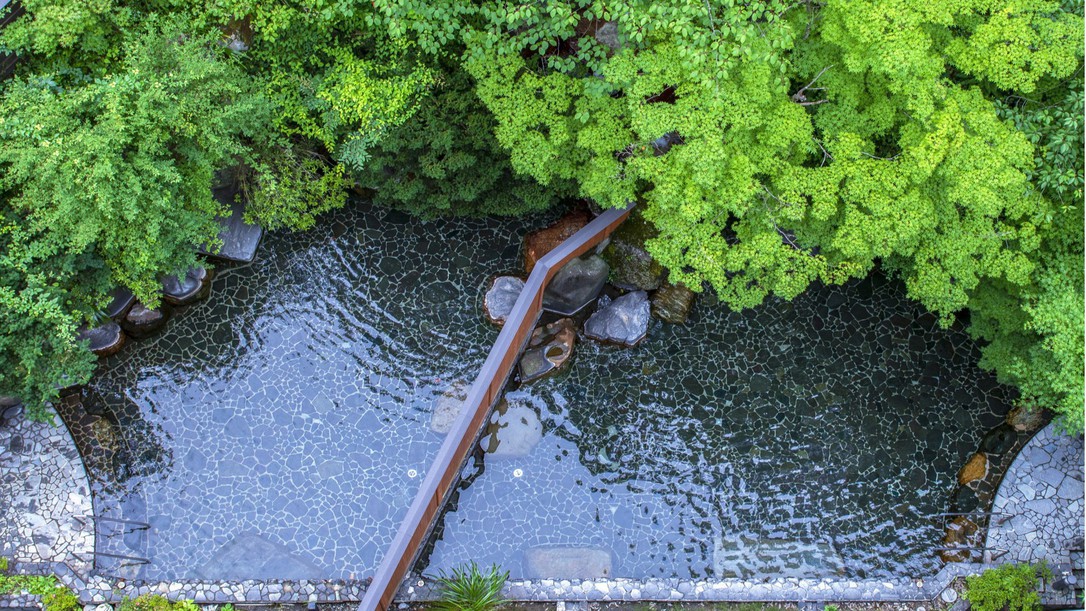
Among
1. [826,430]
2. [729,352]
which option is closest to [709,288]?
[729,352]

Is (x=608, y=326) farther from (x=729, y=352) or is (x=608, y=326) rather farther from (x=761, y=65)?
(x=761, y=65)

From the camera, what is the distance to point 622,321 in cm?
1595

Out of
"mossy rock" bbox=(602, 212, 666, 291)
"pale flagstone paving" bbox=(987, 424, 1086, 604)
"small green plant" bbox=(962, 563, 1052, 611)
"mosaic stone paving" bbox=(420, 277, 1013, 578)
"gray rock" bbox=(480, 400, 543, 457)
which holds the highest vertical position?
"mossy rock" bbox=(602, 212, 666, 291)

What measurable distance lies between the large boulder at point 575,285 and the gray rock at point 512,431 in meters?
2.12

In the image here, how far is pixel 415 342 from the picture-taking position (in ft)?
51.7

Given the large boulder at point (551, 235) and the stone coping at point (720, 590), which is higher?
the large boulder at point (551, 235)

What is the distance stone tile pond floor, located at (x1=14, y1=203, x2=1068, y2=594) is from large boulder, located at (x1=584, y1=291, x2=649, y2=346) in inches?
11.2

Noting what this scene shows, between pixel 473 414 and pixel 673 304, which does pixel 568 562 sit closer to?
pixel 473 414

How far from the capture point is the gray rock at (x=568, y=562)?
13883 mm

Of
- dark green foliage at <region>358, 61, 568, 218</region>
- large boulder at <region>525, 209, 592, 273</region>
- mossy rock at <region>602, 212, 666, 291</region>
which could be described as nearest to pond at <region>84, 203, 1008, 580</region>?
large boulder at <region>525, 209, 592, 273</region>

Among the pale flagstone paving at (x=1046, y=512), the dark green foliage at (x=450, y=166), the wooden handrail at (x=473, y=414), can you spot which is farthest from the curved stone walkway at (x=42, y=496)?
the pale flagstone paving at (x=1046, y=512)

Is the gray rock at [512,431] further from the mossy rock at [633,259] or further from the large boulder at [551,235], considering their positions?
the mossy rock at [633,259]

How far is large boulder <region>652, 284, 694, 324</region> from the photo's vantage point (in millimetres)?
16078

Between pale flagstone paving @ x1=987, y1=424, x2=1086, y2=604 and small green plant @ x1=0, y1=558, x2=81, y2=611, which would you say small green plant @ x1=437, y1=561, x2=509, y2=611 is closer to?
small green plant @ x1=0, y1=558, x2=81, y2=611
